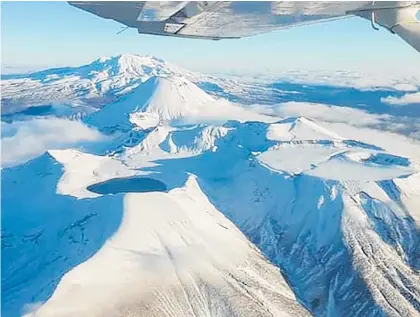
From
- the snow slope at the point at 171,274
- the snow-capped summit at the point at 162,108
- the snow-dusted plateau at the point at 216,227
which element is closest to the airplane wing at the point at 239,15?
the snow-dusted plateau at the point at 216,227

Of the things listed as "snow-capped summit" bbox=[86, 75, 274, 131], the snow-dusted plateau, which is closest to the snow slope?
the snow-dusted plateau

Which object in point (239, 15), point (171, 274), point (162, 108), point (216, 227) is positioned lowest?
point (216, 227)

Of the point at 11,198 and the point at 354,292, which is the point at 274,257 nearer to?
the point at 354,292

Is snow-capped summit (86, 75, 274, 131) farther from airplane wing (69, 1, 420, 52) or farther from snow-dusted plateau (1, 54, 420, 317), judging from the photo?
airplane wing (69, 1, 420, 52)

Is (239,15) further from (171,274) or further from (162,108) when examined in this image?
(162,108)

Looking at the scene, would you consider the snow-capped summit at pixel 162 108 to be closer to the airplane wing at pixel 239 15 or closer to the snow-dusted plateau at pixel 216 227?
the snow-dusted plateau at pixel 216 227

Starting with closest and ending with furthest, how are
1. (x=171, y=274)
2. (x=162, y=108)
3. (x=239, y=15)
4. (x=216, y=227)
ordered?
(x=239, y=15), (x=171, y=274), (x=216, y=227), (x=162, y=108)

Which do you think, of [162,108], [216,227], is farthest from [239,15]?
[162,108]
